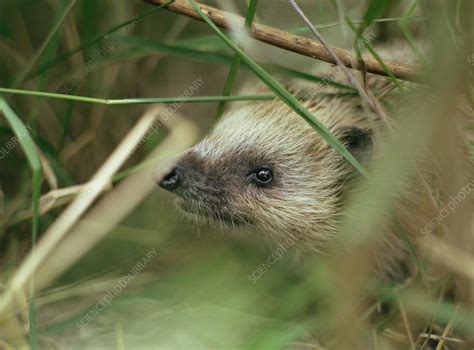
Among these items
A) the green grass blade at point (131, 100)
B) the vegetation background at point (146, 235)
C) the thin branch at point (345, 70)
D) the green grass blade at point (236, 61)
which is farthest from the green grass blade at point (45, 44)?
the thin branch at point (345, 70)

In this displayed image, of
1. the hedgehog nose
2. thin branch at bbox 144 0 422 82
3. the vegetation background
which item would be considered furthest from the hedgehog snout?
thin branch at bbox 144 0 422 82

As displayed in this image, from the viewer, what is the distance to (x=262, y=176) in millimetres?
2658

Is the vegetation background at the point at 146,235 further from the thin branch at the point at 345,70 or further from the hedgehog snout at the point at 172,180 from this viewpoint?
the hedgehog snout at the point at 172,180

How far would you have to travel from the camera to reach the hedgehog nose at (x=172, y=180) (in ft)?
8.54

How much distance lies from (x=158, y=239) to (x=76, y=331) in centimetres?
72

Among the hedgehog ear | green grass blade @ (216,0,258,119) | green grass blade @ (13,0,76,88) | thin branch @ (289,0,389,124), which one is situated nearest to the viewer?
thin branch @ (289,0,389,124)

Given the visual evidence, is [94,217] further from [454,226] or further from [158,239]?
[454,226]

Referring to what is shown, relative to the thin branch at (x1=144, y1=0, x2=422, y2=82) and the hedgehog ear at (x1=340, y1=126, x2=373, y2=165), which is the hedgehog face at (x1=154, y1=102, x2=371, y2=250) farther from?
the thin branch at (x1=144, y1=0, x2=422, y2=82)

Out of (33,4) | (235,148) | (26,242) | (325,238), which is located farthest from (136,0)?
(325,238)

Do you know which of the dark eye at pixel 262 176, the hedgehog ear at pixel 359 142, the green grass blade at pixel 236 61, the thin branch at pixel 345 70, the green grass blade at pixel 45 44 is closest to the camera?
the thin branch at pixel 345 70

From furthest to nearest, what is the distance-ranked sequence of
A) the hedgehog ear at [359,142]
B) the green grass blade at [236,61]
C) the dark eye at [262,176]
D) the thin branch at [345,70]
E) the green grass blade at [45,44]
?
1. the dark eye at [262,176]
2. the hedgehog ear at [359,142]
3. the green grass blade at [45,44]
4. the green grass blade at [236,61]
5. the thin branch at [345,70]

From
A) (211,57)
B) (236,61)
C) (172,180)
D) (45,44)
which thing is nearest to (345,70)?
(236,61)

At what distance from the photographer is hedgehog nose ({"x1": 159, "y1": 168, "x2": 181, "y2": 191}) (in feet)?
8.54

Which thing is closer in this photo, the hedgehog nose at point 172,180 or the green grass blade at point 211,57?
the green grass blade at point 211,57
